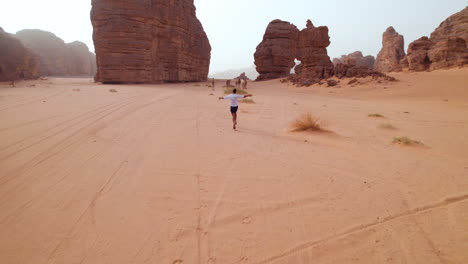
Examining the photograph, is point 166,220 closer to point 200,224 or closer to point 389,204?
point 200,224

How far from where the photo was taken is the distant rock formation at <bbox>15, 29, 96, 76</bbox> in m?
47.5

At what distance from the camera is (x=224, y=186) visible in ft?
9.92

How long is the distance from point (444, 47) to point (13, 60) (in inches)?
1804

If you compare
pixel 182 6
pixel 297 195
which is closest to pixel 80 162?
pixel 297 195

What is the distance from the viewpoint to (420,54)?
2488 centimetres

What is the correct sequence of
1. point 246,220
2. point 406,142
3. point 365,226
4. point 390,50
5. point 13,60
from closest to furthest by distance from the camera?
point 365,226 → point 246,220 → point 406,142 → point 13,60 → point 390,50

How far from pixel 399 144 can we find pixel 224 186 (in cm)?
378

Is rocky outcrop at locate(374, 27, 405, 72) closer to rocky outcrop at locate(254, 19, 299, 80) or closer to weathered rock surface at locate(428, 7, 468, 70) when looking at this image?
weathered rock surface at locate(428, 7, 468, 70)

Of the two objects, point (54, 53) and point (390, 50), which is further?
point (54, 53)

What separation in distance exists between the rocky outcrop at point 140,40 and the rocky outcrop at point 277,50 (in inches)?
463

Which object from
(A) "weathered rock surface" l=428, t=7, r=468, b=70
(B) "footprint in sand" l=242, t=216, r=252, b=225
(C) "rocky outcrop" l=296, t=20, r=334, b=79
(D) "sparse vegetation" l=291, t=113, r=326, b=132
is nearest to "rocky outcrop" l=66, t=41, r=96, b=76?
(C) "rocky outcrop" l=296, t=20, r=334, b=79

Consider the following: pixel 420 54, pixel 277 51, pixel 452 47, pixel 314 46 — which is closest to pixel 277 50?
pixel 277 51

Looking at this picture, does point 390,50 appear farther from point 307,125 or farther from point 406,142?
point 406,142

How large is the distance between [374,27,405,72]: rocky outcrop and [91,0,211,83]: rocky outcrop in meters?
34.9
